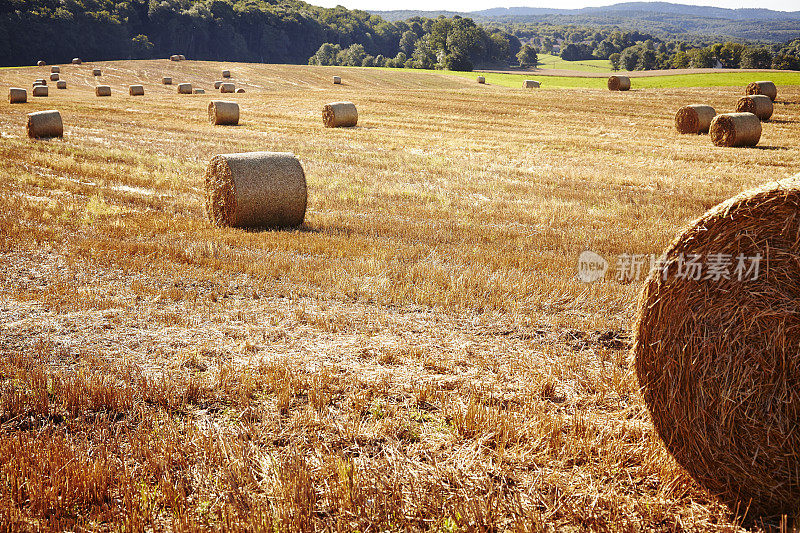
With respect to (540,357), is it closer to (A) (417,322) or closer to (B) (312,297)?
(A) (417,322)

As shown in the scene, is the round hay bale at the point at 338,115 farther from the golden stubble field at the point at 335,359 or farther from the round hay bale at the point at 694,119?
the round hay bale at the point at 694,119

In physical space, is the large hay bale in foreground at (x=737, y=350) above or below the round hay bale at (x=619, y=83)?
below

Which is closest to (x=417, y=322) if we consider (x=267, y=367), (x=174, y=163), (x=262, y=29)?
(x=267, y=367)

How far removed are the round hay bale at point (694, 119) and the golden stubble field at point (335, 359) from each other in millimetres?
10912

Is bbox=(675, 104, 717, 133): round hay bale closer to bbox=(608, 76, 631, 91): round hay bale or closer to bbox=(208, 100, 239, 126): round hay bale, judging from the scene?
bbox=(608, 76, 631, 91): round hay bale

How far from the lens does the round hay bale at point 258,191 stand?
35.3 feet

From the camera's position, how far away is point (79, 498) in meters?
3.75

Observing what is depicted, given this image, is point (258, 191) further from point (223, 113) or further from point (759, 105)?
point (759, 105)

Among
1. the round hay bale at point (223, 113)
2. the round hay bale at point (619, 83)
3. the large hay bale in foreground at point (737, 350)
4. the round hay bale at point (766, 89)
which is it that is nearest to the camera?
the large hay bale in foreground at point (737, 350)

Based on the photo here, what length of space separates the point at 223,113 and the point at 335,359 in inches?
995

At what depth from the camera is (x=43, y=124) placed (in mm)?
21359

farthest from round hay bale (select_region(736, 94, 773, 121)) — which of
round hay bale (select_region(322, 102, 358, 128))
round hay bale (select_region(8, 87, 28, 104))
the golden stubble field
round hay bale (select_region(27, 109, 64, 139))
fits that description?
round hay bale (select_region(8, 87, 28, 104))

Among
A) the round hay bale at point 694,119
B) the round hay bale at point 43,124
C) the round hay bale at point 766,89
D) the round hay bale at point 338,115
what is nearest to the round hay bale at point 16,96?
the round hay bale at point 43,124

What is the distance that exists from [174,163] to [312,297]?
38.0 ft
